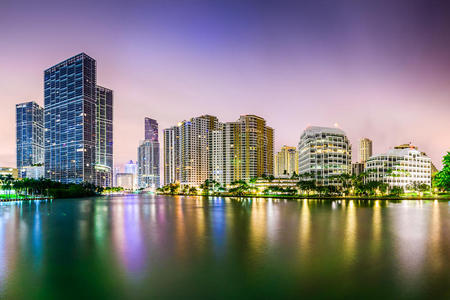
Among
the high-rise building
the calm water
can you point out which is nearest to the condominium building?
the high-rise building

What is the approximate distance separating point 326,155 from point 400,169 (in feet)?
122

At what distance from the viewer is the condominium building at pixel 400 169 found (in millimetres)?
147625

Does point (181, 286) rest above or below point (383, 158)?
below

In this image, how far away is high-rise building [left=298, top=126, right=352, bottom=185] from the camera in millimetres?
157375

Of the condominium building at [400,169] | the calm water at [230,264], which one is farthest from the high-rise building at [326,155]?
the calm water at [230,264]

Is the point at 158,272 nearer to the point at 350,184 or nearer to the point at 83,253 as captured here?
the point at 83,253

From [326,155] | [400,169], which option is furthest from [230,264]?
[400,169]

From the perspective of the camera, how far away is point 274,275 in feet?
60.0

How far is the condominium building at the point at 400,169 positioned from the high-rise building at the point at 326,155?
1468 centimetres

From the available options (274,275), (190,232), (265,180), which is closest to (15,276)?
(274,275)

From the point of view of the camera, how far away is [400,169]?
148500 mm

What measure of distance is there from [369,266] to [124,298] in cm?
1641

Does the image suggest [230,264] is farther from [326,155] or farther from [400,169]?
[400,169]

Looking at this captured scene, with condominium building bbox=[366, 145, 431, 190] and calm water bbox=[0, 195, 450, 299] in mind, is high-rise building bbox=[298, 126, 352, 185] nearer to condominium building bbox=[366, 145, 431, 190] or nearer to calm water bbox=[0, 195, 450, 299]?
condominium building bbox=[366, 145, 431, 190]
